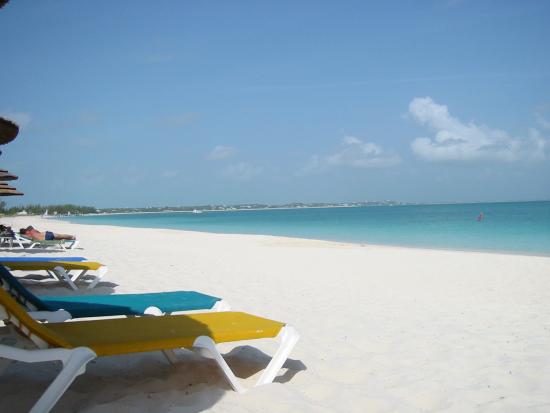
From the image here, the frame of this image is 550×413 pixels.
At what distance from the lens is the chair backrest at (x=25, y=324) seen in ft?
7.38

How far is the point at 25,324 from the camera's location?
2289 millimetres

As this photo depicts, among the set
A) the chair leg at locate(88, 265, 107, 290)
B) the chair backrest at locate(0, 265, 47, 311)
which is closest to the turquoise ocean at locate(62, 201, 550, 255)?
the chair leg at locate(88, 265, 107, 290)

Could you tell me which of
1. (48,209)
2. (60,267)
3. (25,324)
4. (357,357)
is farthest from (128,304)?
(48,209)

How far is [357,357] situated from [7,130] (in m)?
2.85

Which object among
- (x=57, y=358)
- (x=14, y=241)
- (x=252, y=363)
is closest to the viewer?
(x=57, y=358)

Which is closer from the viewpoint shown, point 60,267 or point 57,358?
point 57,358

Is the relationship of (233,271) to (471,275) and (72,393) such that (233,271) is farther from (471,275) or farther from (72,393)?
(72,393)

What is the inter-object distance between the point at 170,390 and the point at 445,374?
1852 millimetres

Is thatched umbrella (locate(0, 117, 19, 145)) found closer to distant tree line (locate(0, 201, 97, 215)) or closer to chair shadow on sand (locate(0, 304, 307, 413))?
chair shadow on sand (locate(0, 304, 307, 413))

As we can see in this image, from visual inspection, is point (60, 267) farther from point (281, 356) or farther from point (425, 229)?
point (425, 229)

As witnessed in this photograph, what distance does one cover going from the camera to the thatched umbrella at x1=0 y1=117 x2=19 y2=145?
2.09 m

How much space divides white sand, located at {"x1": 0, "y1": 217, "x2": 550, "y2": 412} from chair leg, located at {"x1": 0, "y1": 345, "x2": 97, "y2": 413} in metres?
0.43

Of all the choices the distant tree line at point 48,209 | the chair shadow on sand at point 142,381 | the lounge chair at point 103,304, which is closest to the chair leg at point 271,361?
the chair shadow on sand at point 142,381

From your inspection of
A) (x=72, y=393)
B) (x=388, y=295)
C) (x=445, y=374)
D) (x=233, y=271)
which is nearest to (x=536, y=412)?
(x=445, y=374)
